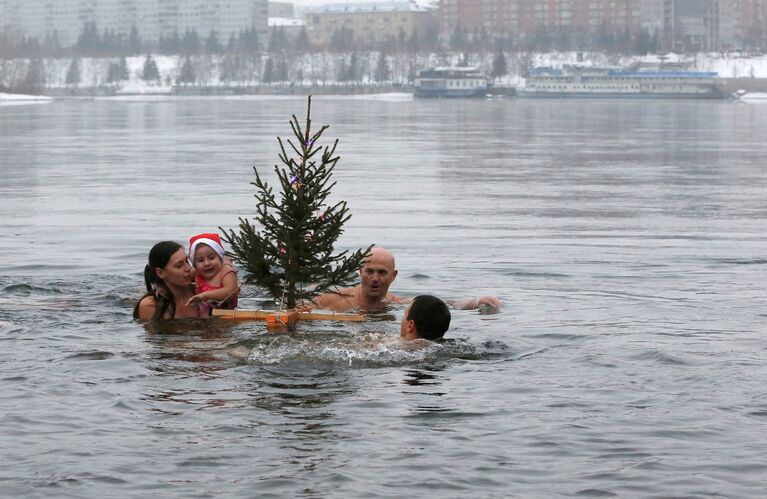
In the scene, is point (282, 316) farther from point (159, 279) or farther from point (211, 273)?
point (159, 279)

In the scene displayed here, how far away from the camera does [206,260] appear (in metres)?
12.9

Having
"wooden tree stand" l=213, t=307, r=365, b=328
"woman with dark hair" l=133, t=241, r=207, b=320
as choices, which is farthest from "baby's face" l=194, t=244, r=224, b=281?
"wooden tree stand" l=213, t=307, r=365, b=328

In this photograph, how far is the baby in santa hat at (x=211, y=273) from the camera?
1292cm

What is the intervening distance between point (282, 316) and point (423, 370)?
1851mm

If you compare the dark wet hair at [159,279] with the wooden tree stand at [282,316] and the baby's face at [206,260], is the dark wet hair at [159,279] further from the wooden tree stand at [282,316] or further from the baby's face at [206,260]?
the wooden tree stand at [282,316]

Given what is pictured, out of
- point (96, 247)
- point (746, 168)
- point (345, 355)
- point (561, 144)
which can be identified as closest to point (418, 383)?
point (345, 355)

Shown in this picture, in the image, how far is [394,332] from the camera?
42.4 feet

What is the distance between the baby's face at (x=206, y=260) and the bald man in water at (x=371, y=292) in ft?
3.51

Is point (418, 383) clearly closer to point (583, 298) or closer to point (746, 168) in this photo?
point (583, 298)

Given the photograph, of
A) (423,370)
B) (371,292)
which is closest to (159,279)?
(371,292)

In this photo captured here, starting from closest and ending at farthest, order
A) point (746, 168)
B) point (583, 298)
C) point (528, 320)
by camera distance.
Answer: point (528, 320) → point (583, 298) → point (746, 168)

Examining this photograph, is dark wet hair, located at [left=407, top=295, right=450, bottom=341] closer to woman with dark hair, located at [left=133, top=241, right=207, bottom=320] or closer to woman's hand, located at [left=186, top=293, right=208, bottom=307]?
woman's hand, located at [left=186, top=293, right=208, bottom=307]

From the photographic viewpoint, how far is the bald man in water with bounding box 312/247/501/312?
13.6 m

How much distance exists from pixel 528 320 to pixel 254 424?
492cm
